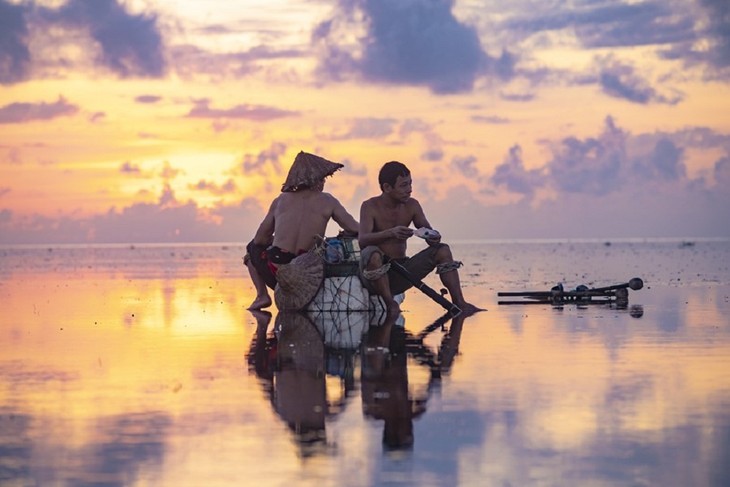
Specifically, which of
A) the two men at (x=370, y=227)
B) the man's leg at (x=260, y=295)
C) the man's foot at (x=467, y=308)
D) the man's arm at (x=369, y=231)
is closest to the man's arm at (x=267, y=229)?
the two men at (x=370, y=227)

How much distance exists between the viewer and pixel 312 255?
15.7 metres

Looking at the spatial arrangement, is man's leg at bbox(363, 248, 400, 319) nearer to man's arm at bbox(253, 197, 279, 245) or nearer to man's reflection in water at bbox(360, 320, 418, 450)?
man's arm at bbox(253, 197, 279, 245)

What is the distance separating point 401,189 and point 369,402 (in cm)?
809

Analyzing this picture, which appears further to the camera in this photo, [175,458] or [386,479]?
[175,458]

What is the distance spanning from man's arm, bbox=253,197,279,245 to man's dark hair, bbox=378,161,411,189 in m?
1.63

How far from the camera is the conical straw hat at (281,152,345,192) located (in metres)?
16.3

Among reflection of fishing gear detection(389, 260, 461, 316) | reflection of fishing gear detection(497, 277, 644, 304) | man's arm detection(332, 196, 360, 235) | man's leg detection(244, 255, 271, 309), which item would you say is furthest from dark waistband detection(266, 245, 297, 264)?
reflection of fishing gear detection(497, 277, 644, 304)

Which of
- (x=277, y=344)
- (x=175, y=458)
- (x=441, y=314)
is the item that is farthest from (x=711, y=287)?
(x=175, y=458)

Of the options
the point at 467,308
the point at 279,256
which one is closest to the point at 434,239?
the point at 467,308

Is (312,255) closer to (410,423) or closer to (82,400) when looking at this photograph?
(82,400)

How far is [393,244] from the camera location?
52.6 feet

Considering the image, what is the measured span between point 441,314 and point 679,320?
2.97 m

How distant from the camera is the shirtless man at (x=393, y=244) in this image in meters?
15.5

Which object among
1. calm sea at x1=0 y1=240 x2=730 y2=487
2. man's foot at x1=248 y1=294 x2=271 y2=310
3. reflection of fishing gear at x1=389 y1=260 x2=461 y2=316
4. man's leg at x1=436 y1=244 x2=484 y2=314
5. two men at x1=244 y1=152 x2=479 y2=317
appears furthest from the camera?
man's foot at x1=248 y1=294 x2=271 y2=310
